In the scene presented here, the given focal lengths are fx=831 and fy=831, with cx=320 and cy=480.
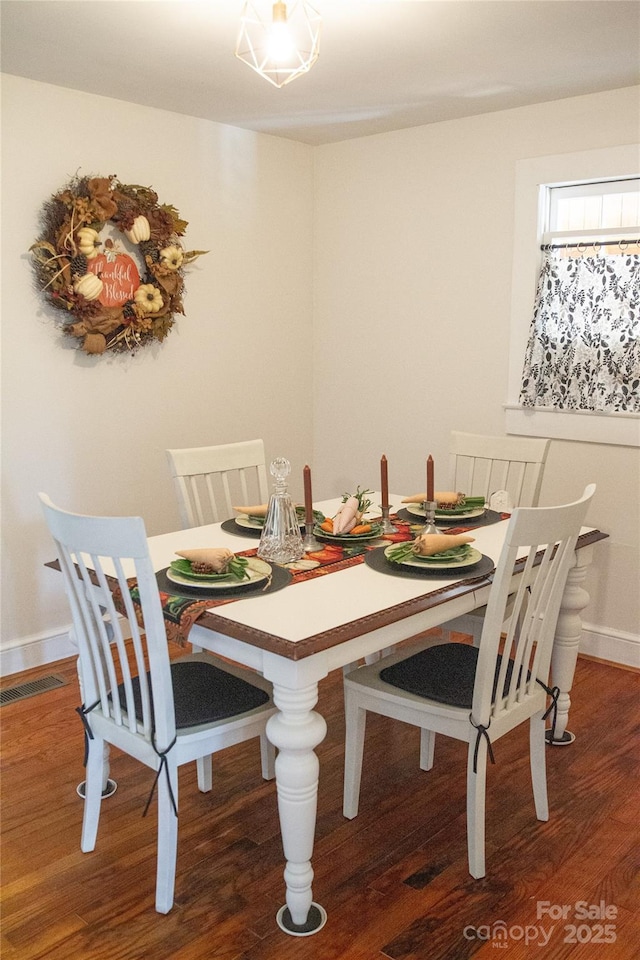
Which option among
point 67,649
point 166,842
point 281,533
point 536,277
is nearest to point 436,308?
point 536,277

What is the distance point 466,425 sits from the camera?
13.1 feet

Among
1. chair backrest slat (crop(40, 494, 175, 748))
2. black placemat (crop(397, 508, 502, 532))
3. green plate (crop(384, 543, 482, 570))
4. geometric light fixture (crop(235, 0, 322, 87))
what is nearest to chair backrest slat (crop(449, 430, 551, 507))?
black placemat (crop(397, 508, 502, 532))

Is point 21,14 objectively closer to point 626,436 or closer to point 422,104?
point 422,104

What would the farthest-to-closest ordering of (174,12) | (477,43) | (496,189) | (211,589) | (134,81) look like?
(496,189)
(134,81)
(477,43)
(174,12)
(211,589)

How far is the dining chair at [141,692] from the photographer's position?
73.0 inches

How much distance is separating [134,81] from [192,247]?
31.9 inches

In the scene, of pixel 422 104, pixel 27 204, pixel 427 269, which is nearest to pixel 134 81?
pixel 27 204

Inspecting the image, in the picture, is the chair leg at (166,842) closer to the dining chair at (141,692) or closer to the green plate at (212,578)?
the dining chair at (141,692)

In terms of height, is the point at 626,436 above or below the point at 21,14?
below

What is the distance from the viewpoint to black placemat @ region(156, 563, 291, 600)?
2049 millimetres

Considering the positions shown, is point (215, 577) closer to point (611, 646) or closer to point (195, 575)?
→ point (195, 575)

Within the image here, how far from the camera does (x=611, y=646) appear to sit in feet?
11.8

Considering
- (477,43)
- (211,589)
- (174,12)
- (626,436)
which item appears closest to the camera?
(211,589)

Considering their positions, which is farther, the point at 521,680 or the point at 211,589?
the point at 521,680
